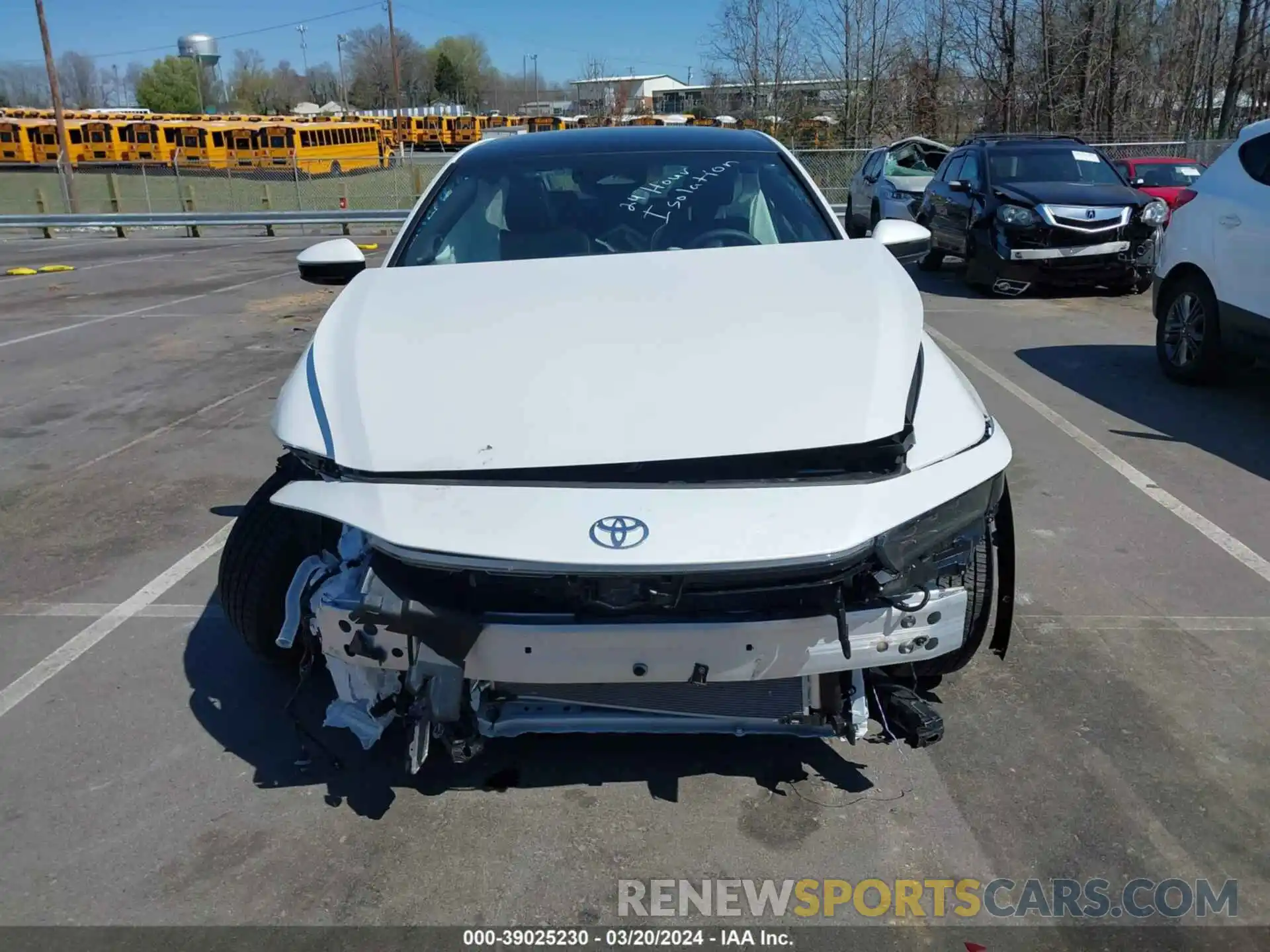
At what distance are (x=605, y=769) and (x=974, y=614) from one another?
117cm

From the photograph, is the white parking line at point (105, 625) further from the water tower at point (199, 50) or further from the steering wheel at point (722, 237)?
the water tower at point (199, 50)

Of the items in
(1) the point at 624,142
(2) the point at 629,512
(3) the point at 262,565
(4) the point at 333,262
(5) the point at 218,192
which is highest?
(1) the point at 624,142

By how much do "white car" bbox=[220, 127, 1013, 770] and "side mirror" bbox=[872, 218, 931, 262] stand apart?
1.00 metres

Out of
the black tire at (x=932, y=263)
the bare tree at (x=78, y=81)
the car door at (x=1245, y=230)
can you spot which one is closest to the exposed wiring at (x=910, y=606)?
the car door at (x=1245, y=230)

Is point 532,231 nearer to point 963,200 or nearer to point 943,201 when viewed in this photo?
point 963,200

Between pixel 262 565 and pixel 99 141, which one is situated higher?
pixel 99 141

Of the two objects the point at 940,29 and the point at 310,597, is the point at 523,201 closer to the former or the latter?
the point at 310,597

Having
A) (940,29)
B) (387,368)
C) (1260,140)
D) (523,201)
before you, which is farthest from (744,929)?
(940,29)

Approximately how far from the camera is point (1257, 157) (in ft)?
21.6

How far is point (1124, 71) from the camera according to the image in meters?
25.4

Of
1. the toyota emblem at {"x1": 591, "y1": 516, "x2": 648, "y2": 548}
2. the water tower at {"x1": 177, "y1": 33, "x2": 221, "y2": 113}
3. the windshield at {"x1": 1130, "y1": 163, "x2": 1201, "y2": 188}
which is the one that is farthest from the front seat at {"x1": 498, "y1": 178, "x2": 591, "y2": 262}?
the water tower at {"x1": 177, "y1": 33, "x2": 221, "y2": 113}

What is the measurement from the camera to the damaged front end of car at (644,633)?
2.37 metres

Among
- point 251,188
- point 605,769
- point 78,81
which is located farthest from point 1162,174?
point 78,81

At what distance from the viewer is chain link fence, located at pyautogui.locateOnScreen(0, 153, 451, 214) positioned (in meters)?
28.0
